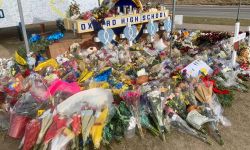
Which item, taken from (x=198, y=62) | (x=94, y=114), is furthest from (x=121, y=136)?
(x=198, y=62)

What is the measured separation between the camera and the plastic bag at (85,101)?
375 cm

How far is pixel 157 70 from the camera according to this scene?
5422 millimetres

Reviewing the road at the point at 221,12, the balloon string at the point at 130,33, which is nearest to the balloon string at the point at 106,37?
the balloon string at the point at 130,33

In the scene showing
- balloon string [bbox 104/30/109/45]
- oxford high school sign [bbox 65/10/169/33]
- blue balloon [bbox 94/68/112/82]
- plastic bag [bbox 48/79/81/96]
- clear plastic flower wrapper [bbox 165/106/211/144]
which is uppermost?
oxford high school sign [bbox 65/10/169/33]

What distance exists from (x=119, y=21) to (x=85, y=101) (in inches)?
161

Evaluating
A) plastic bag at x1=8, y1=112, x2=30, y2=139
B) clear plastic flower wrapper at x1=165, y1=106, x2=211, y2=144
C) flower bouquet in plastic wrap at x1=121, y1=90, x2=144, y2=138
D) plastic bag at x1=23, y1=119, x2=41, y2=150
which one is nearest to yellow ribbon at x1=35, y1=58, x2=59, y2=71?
plastic bag at x1=8, y1=112, x2=30, y2=139

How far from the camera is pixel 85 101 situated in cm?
386

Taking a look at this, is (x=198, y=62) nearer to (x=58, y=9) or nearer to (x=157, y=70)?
(x=157, y=70)

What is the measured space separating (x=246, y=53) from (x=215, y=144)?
137 inches

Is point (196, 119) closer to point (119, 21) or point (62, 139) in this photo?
point (62, 139)

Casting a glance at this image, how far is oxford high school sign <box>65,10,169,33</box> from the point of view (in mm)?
6867

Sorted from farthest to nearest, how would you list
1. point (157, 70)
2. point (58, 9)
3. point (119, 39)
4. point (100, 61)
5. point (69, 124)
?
point (58, 9) → point (119, 39) → point (100, 61) → point (157, 70) → point (69, 124)

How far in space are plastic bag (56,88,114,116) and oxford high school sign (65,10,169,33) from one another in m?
3.23

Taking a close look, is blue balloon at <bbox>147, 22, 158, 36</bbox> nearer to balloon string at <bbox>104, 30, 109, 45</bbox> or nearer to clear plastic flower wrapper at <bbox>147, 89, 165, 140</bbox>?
balloon string at <bbox>104, 30, 109, 45</bbox>
